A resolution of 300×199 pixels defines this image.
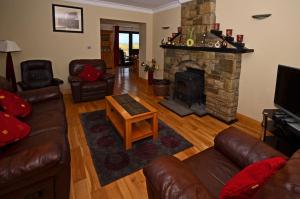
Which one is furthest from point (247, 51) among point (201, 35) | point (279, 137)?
point (279, 137)

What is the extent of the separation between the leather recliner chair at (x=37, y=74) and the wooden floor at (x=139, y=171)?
2.04 feet

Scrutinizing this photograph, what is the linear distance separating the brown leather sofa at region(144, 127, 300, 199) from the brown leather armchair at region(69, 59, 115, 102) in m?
3.22

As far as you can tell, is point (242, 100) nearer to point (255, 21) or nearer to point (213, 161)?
point (255, 21)

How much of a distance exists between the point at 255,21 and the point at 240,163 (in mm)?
2561

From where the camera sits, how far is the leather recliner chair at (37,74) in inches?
152

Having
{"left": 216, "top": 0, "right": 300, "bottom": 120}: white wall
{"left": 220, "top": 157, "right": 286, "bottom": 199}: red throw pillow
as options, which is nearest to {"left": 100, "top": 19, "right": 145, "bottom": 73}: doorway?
{"left": 216, "top": 0, "right": 300, "bottom": 120}: white wall

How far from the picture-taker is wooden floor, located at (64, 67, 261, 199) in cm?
176

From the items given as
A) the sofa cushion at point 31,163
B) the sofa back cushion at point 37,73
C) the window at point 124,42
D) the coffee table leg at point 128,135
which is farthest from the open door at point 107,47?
the sofa cushion at point 31,163

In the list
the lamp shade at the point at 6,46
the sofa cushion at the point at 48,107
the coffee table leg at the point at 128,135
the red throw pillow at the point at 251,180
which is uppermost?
the lamp shade at the point at 6,46

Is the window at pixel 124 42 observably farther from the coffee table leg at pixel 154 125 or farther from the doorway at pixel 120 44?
the coffee table leg at pixel 154 125

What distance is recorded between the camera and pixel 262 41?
2904 millimetres

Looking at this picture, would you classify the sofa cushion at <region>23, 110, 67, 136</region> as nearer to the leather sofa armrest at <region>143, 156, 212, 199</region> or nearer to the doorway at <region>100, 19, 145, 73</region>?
the leather sofa armrest at <region>143, 156, 212, 199</region>

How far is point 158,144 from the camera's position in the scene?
2564mm

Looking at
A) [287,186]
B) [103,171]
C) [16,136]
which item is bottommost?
[103,171]
